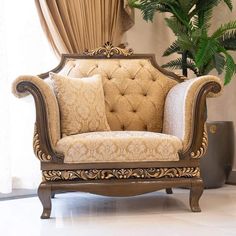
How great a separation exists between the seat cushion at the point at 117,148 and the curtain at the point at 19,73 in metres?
0.90

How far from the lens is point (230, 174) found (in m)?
3.28

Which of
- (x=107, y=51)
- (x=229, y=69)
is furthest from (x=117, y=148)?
(x=229, y=69)

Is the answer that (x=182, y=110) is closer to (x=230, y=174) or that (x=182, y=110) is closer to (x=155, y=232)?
(x=155, y=232)

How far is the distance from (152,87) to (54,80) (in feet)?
2.17

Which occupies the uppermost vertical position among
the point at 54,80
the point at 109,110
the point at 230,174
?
the point at 54,80

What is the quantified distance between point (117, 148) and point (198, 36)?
1.18 m

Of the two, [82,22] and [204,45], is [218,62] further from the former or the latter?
[82,22]

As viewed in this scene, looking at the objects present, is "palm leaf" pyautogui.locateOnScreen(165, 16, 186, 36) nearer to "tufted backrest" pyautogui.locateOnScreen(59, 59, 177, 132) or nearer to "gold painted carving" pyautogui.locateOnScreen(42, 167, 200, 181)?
"tufted backrest" pyautogui.locateOnScreen(59, 59, 177, 132)

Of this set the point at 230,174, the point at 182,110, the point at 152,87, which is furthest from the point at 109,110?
the point at 230,174

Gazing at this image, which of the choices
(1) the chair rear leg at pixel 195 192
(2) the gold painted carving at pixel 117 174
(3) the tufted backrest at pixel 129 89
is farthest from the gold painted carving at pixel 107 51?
(1) the chair rear leg at pixel 195 192

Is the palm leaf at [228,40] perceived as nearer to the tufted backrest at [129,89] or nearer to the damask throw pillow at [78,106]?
the tufted backrest at [129,89]

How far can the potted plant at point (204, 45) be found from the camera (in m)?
2.75

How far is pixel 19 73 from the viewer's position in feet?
9.53

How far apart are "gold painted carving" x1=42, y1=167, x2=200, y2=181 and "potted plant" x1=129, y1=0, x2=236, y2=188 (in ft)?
2.90
